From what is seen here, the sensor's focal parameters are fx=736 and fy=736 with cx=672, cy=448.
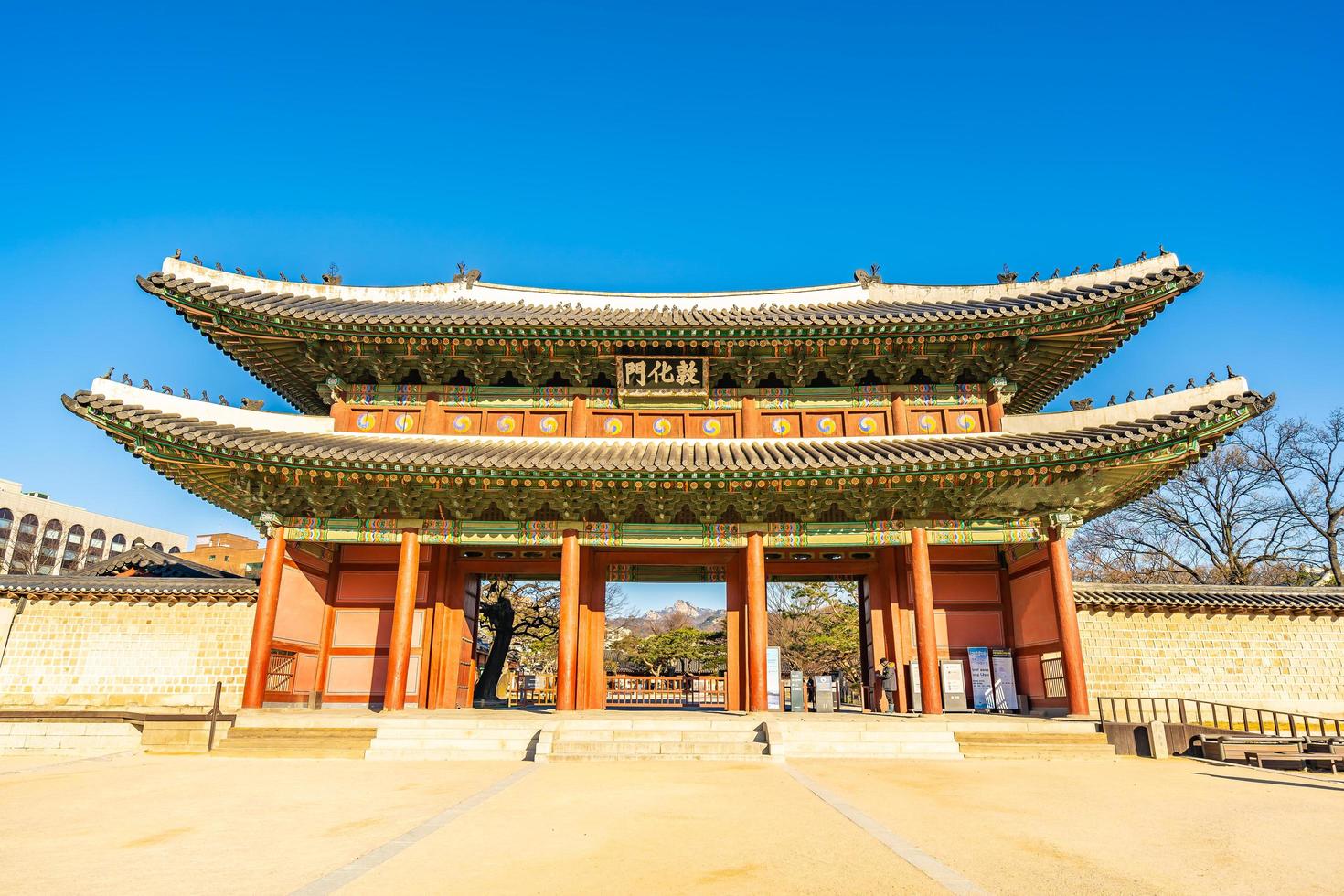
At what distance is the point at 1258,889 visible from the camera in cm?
509

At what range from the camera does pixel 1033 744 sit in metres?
12.8

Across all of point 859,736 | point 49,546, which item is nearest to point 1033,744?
point 859,736

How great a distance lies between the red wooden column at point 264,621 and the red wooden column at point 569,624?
5.77m

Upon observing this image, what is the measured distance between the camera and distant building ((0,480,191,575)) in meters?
75.1

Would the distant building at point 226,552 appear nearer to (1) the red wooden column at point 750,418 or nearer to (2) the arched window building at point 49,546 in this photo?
(2) the arched window building at point 49,546

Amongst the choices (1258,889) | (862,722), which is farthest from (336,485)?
(1258,889)

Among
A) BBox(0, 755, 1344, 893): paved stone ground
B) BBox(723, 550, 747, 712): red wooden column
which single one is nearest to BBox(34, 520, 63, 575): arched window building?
BBox(0, 755, 1344, 893): paved stone ground

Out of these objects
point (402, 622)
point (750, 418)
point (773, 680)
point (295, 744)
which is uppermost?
point (750, 418)

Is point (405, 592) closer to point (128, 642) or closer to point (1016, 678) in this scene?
point (128, 642)

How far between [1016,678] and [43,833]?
55.9 feet

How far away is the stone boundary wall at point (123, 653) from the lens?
16250 mm

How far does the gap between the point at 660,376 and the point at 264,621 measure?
978cm

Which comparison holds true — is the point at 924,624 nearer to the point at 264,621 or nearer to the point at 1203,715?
the point at 1203,715

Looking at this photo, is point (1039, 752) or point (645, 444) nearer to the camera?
point (1039, 752)
